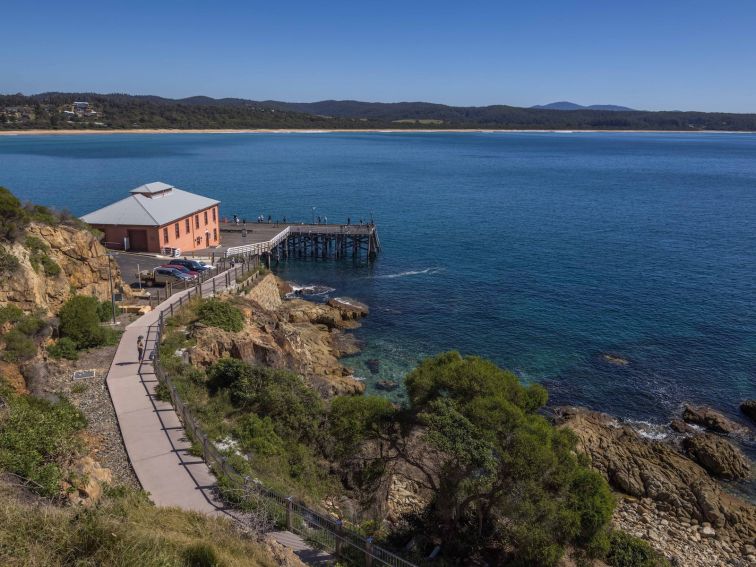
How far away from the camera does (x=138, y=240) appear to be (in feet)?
139

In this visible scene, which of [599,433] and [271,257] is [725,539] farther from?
[271,257]

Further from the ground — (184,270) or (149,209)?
(149,209)

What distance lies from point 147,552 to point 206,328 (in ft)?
62.5

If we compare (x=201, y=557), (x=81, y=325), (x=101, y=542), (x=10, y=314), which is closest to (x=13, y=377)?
(x=10, y=314)

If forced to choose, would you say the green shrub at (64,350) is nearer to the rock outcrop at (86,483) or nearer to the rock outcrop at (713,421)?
the rock outcrop at (86,483)

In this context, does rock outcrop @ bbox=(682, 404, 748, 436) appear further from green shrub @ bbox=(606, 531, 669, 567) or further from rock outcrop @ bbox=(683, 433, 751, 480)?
green shrub @ bbox=(606, 531, 669, 567)

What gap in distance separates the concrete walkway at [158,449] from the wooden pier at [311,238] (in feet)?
104

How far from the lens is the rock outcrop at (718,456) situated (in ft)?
80.7

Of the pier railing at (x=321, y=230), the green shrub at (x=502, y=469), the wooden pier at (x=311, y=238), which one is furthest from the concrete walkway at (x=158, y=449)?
the pier railing at (x=321, y=230)

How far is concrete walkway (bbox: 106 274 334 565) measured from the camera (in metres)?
14.1

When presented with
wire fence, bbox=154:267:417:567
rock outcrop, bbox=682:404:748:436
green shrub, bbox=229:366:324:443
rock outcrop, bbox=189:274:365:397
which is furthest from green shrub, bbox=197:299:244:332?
rock outcrop, bbox=682:404:748:436

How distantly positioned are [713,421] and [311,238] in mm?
40331

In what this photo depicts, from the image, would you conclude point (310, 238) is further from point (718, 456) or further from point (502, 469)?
point (502, 469)

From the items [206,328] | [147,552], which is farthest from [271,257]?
[147,552]
